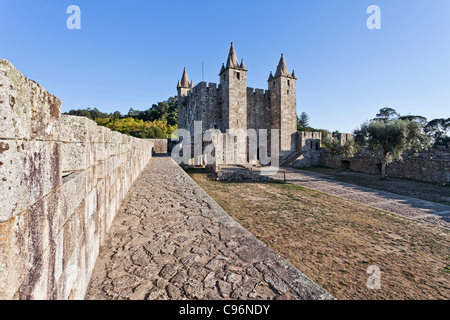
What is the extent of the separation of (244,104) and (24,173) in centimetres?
2559

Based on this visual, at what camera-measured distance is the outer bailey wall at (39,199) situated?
0.95 m

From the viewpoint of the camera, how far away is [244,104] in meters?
25.7

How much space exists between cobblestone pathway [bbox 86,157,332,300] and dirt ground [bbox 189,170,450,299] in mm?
1700

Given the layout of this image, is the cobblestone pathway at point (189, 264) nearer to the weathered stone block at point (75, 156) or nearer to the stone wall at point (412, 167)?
the weathered stone block at point (75, 156)

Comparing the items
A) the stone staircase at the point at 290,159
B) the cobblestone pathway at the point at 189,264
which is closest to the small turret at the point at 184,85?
the stone staircase at the point at 290,159

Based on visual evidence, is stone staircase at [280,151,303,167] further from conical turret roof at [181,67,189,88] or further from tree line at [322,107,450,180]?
conical turret roof at [181,67,189,88]

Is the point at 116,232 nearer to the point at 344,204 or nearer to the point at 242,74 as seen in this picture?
the point at 344,204

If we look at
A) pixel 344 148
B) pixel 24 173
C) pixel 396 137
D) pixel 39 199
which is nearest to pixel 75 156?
pixel 39 199

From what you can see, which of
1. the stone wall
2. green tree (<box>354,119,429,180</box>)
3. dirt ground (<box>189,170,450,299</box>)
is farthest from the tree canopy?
dirt ground (<box>189,170,450,299</box>)

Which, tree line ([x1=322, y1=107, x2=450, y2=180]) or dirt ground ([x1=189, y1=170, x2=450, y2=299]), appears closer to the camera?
dirt ground ([x1=189, y1=170, x2=450, y2=299])

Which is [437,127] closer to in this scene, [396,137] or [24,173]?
[396,137]

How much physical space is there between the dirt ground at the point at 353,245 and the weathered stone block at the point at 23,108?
151 inches

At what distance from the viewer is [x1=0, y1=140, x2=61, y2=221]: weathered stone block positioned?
0.93 m
